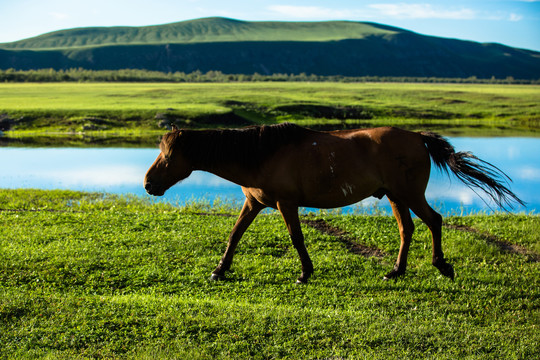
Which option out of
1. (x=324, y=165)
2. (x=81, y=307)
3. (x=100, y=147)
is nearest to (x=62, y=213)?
(x=81, y=307)

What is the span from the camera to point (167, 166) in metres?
9.02

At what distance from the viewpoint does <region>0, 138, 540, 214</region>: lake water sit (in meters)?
24.2

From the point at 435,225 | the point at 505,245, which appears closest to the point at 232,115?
the point at 505,245

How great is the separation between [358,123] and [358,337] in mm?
54891

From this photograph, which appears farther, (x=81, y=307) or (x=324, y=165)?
(x=324, y=165)

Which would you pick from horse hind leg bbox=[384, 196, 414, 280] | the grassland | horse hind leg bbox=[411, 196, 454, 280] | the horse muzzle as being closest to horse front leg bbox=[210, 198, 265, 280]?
the horse muzzle

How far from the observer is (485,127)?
198ft

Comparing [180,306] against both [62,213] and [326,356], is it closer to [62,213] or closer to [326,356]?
[326,356]

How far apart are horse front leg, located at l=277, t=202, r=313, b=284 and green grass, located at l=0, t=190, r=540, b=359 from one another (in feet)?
0.71

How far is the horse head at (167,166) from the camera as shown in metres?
8.95

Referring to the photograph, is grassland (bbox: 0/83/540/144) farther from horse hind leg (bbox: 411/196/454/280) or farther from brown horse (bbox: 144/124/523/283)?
horse hind leg (bbox: 411/196/454/280)

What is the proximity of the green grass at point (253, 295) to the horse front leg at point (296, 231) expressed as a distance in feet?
0.71

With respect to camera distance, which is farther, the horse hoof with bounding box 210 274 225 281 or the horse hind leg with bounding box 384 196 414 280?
the horse hind leg with bounding box 384 196 414 280

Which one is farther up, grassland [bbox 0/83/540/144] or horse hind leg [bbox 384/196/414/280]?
horse hind leg [bbox 384/196/414/280]
